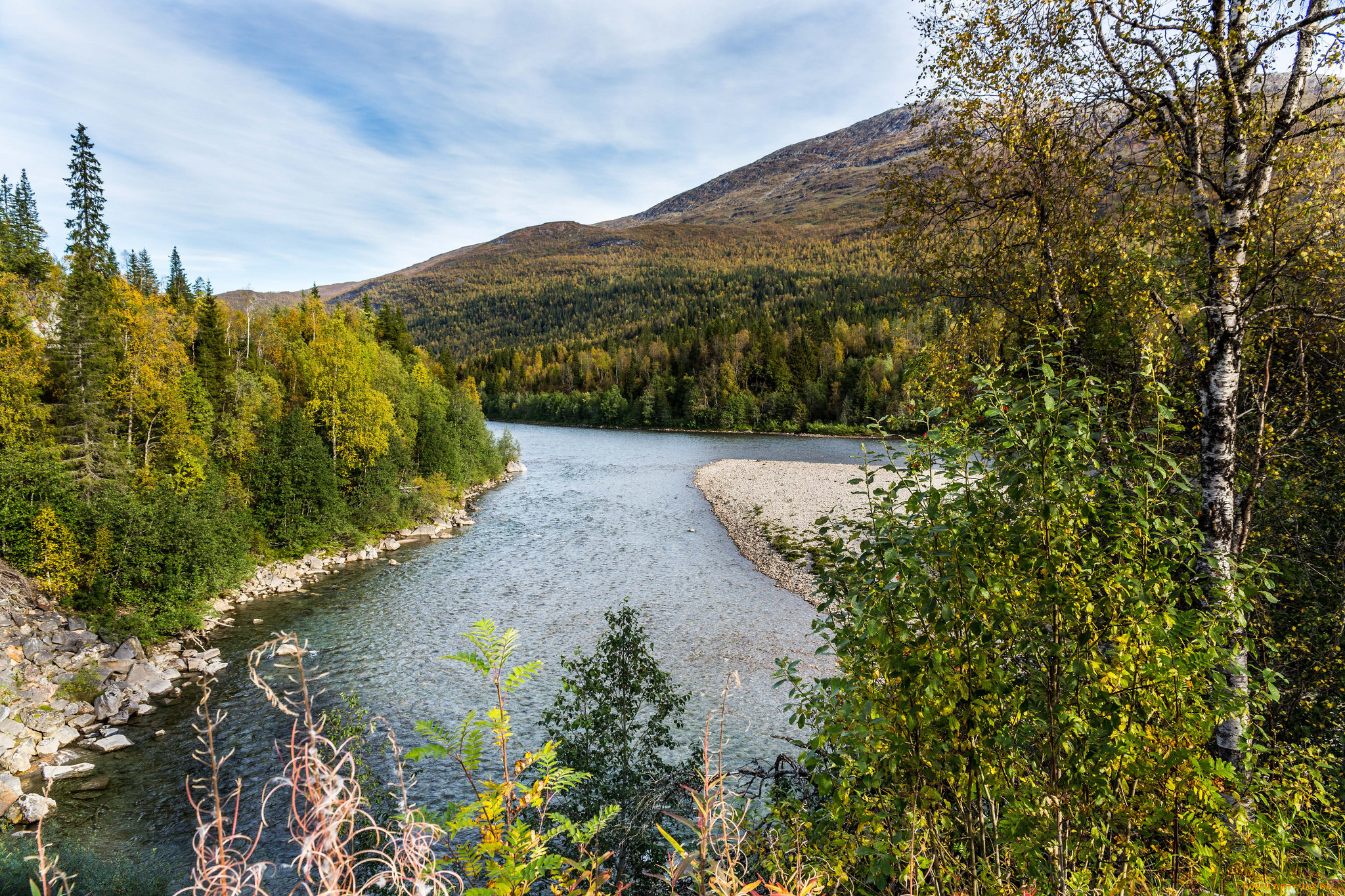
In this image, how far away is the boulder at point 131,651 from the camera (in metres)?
15.0

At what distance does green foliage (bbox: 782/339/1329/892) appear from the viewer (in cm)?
338

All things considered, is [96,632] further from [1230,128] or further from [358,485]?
[1230,128]

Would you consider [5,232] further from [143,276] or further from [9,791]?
[9,791]

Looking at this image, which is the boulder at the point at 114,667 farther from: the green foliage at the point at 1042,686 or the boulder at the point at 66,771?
the green foliage at the point at 1042,686

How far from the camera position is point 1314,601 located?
619cm

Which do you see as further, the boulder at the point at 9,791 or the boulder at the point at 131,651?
the boulder at the point at 131,651

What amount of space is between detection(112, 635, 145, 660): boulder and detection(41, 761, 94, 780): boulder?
171 inches

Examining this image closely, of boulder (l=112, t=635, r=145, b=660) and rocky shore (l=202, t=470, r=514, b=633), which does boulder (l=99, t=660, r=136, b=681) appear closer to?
boulder (l=112, t=635, r=145, b=660)

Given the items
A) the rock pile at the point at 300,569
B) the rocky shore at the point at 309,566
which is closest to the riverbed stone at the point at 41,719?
the rocky shore at the point at 309,566

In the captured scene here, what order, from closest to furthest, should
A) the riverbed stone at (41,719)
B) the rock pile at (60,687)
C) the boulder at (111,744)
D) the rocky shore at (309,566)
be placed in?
the rock pile at (60,687) < the boulder at (111,744) < the riverbed stone at (41,719) < the rocky shore at (309,566)

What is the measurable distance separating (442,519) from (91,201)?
3371 cm

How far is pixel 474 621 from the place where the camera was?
19125 millimetres

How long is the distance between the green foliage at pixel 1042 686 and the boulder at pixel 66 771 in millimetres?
13686

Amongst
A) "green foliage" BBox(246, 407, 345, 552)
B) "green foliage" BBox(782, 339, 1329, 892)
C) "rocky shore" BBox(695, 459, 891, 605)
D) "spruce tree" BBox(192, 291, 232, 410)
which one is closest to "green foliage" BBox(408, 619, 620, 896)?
"green foliage" BBox(782, 339, 1329, 892)
